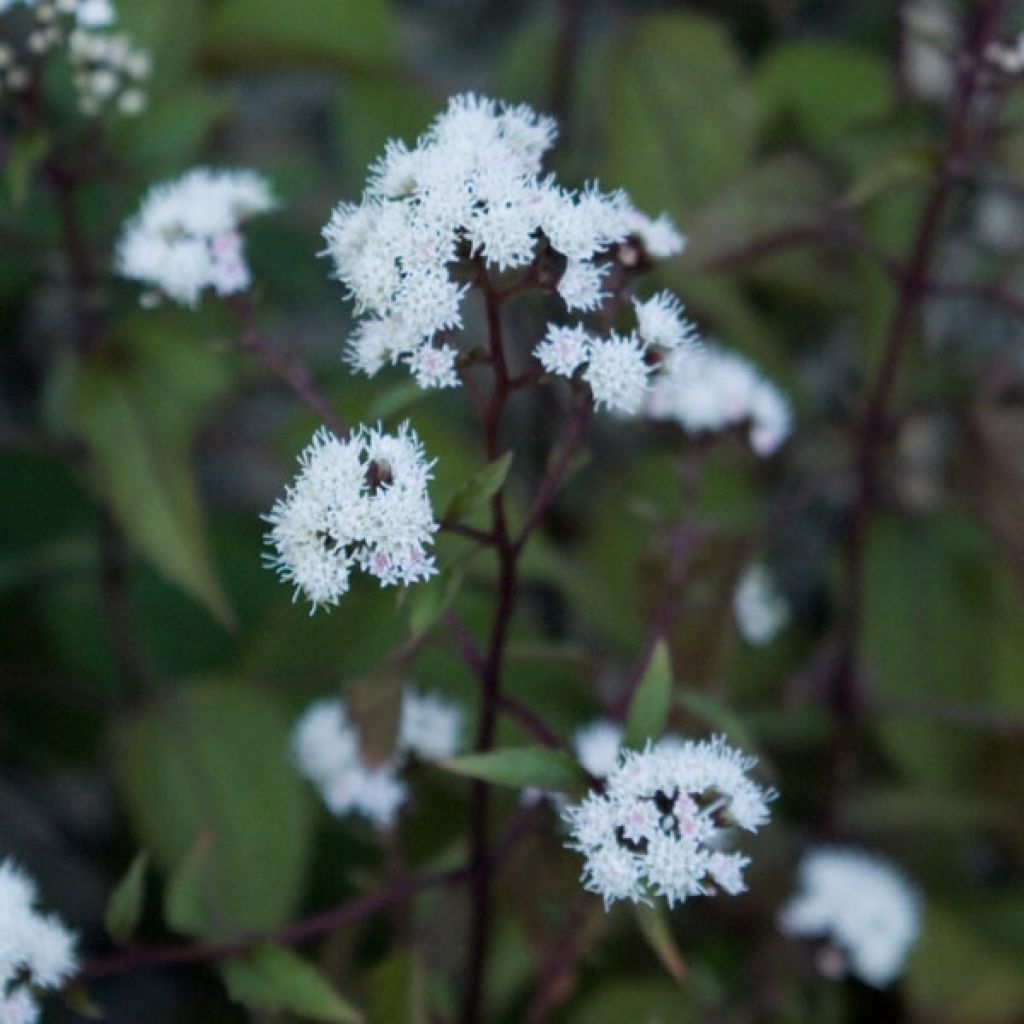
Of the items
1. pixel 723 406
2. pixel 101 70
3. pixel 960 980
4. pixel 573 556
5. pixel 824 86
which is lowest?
pixel 960 980

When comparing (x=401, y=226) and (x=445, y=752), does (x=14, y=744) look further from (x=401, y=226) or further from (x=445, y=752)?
(x=401, y=226)

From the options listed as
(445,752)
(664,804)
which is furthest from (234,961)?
(664,804)

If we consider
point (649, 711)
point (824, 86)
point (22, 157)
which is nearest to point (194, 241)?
point (22, 157)

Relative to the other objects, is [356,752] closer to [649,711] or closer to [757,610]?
[649,711]

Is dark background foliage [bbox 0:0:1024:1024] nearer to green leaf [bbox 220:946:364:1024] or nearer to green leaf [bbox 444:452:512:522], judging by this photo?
green leaf [bbox 220:946:364:1024]

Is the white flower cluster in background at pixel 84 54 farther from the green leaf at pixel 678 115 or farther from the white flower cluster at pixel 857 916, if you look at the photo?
the white flower cluster at pixel 857 916

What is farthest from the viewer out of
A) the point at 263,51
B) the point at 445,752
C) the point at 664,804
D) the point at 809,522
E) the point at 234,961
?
the point at 809,522

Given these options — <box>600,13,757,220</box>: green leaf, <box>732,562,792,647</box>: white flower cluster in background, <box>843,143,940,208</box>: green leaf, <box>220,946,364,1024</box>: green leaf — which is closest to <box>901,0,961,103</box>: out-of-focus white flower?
<box>600,13,757,220</box>: green leaf
